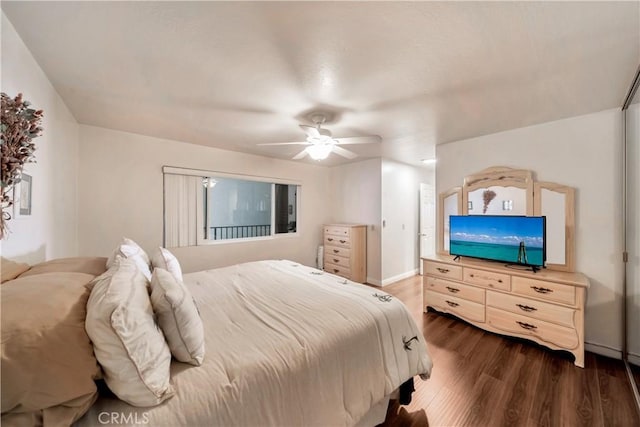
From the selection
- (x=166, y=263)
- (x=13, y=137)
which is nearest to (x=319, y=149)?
(x=166, y=263)

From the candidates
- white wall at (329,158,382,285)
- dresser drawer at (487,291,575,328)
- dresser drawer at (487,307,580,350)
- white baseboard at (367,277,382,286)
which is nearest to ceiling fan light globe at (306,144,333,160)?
white wall at (329,158,382,285)

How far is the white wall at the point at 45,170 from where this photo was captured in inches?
51.6

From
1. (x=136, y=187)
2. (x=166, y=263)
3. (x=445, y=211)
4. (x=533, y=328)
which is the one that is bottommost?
(x=533, y=328)

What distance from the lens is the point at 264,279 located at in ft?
7.52

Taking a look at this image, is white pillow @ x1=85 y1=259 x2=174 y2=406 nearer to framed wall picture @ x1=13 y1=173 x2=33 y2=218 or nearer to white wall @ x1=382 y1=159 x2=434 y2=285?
framed wall picture @ x1=13 y1=173 x2=33 y2=218

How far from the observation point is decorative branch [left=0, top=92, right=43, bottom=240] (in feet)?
3.49

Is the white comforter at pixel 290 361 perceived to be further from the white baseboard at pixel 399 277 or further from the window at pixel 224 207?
the white baseboard at pixel 399 277

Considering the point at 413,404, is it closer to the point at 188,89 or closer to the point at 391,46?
the point at 391,46

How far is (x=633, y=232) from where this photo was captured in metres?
2.06

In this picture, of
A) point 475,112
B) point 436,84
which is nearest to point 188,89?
point 436,84

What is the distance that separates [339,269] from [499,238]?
2.54 meters

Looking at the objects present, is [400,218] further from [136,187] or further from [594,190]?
[136,187]

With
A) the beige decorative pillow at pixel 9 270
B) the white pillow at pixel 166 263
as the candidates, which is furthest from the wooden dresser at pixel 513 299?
the beige decorative pillow at pixel 9 270

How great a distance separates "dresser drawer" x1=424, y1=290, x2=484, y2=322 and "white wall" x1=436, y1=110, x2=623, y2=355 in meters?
0.94
